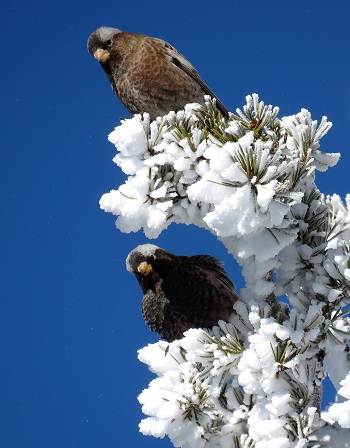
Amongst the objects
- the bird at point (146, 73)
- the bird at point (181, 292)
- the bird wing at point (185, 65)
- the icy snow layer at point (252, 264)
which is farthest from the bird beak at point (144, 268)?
the icy snow layer at point (252, 264)

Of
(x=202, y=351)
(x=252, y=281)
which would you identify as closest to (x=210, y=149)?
(x=252, y=281)

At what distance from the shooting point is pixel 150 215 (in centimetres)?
204

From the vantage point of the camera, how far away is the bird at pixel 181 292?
3.08 metres

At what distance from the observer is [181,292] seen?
319cm

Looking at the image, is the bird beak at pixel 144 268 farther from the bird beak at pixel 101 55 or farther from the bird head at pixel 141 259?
the bird beak at pixel 101 55

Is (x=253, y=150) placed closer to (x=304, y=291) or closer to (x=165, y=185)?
(x=165, y=185)

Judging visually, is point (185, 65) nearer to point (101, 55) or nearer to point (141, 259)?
point (101, 55)

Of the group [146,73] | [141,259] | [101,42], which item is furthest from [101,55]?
[141,259]

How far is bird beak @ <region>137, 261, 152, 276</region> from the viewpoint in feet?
11.0

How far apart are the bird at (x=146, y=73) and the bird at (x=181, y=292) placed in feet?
2.60

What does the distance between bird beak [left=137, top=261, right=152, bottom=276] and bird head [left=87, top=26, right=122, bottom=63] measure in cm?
109

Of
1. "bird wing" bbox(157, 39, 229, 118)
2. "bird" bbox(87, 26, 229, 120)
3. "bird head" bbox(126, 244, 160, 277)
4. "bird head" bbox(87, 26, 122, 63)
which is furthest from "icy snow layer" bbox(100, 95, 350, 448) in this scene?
"bird head" bbox(87, 26, 122, 63)

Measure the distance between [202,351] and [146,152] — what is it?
701mm

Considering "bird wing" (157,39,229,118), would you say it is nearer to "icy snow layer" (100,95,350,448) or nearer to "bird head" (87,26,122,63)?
"bird head" (87,26,122,63)
